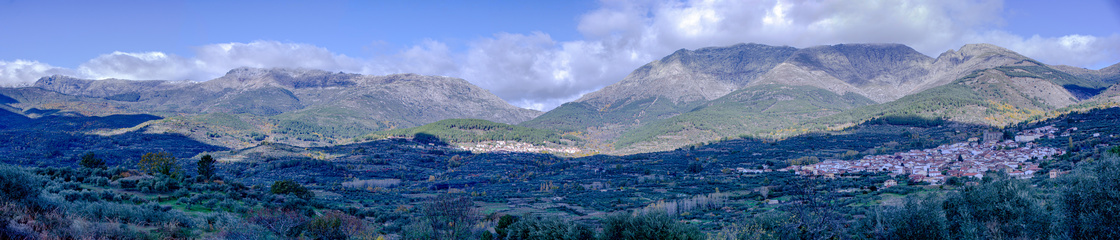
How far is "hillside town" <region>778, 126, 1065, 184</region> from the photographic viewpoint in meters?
50.8

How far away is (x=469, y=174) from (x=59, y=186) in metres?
76.5

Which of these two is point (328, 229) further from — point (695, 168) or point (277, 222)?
point (695, 168)

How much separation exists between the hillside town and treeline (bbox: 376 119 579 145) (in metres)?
95.7

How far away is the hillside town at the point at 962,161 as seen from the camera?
5078 cm

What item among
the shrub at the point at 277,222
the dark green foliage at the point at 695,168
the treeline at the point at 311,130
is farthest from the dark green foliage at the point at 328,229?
the treeline at the point at 311,130

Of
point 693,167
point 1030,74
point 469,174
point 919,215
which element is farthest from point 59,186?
point 1030,74

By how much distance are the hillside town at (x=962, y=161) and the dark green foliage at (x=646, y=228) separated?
100ft

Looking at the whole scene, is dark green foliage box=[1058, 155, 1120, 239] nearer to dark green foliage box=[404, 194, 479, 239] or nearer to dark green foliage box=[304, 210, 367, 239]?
dark green foliage box=[404, 194, 479, 239]

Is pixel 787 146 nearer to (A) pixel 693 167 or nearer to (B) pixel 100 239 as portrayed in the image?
(A) pixel 693 167

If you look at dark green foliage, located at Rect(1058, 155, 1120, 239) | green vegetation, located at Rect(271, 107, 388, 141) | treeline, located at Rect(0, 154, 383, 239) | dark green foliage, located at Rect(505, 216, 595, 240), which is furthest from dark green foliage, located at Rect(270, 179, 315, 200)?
green vegetation, located at Rect(271, 107, 388, 141)

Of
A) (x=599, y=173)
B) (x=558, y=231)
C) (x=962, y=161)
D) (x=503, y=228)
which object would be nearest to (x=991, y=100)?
(x=962, y=161)

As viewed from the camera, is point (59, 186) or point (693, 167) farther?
point (693, 167)

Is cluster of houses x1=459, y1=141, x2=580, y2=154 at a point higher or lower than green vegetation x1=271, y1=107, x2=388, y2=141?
lower

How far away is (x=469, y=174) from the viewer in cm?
9506
